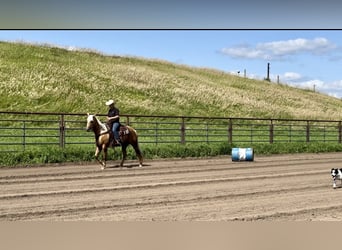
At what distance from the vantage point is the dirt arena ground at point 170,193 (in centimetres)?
764

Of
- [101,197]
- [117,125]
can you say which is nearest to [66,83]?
[117,125]

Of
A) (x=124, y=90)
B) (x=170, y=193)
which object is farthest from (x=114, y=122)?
(x=124, y=90)

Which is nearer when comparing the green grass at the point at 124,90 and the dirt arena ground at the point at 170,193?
the dirt arena ground at the point at 170,193

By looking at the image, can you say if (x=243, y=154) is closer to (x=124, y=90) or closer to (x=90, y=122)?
(x=90, y=122)

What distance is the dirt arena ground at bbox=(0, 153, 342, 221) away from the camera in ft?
25.1

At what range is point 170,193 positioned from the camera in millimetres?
9844

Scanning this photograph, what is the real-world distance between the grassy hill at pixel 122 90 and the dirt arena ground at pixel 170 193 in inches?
780

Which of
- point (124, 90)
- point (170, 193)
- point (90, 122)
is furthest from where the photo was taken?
point (124, 90)

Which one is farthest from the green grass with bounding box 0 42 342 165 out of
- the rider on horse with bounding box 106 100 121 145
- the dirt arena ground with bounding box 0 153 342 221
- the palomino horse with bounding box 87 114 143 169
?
the rider on horse with bounding box 106 100 121 145

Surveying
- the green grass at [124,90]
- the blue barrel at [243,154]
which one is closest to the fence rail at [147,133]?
the green grass at [124,90]

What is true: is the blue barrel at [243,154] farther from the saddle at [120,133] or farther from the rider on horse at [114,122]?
the rider on horse at [114,122]

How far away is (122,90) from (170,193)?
1142 inches

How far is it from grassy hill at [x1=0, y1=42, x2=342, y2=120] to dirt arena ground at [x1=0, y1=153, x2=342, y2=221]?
65.0 feet

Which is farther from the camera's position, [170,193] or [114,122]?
[114,122]
